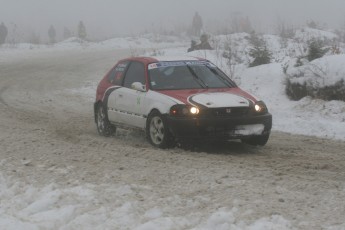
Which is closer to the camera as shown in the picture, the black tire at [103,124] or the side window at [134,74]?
the side window at [134,74]

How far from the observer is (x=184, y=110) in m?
7.98

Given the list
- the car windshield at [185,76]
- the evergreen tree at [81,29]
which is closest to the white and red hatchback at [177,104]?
the car windshield at [185,76]

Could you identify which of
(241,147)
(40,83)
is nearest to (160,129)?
(241,147)

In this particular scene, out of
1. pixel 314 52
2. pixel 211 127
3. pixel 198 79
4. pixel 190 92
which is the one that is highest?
pixel 314 52

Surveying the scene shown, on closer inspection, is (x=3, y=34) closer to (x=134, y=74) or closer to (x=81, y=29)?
(x=81, y=29)

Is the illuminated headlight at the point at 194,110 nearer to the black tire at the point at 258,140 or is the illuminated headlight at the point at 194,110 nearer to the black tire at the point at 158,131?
the black tire at the point at 158,131

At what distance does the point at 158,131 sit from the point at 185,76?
1.21 meters

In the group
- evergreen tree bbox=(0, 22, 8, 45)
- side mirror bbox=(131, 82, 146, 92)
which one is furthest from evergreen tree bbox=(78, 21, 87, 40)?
side mirror bbox=(131, 82, 146, 92)

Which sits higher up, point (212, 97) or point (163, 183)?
point (212, 97)

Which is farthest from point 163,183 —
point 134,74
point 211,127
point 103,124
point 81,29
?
point 81,29

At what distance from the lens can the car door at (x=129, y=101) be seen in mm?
8930

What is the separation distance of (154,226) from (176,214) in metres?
0.32

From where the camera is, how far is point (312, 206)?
17.3 ft

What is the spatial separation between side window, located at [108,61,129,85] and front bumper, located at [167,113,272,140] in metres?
2.10
